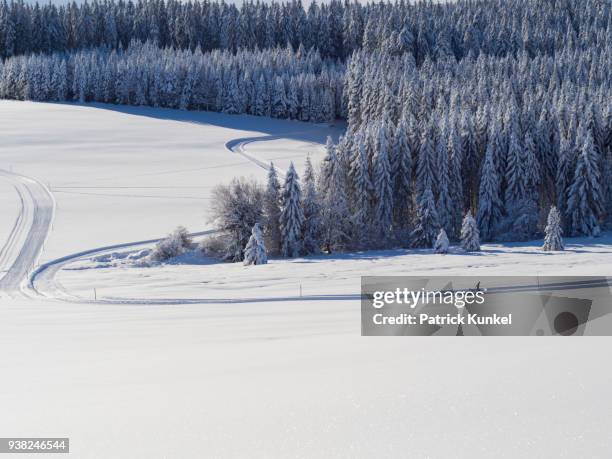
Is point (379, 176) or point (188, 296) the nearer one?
point (188, 296)

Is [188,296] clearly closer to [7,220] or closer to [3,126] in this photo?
[7,220]

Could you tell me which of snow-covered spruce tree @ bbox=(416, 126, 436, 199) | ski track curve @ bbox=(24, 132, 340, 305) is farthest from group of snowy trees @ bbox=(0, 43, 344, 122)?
ski track curve @ bbox=(24, 132, 340, 305)

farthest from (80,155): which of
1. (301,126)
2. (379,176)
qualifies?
(379,176)

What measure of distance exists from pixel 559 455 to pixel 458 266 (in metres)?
34.5

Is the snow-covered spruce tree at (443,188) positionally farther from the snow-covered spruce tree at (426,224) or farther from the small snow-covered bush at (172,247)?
the small snow-covered bush at (172,247)

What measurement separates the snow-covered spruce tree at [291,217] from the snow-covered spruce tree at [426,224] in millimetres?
10661

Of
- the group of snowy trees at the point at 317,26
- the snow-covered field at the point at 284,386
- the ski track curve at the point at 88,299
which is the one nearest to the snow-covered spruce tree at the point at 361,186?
the ski track curve at the point at 88,299

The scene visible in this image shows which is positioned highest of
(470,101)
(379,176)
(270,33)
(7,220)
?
(270,33)

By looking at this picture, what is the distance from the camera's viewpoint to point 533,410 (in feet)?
24.7

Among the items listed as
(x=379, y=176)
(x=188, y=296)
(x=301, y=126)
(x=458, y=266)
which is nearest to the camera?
(x=188, y=296)

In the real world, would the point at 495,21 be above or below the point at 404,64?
above

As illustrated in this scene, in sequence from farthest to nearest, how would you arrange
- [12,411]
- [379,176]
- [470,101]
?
[470,101], [379,176], [12,411]

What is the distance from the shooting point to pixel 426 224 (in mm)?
54312

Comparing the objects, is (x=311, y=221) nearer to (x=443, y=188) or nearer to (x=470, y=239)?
(x=470, y=239)
